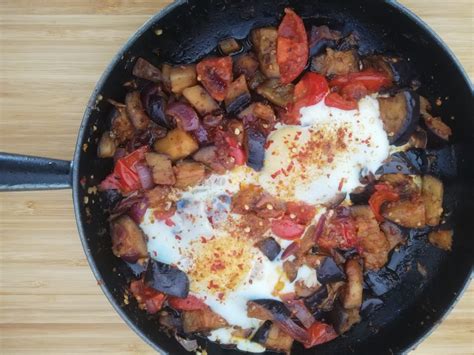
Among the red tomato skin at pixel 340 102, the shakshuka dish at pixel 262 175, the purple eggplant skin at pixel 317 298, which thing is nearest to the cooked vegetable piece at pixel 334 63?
the shakshuka dish at pixel 262 175

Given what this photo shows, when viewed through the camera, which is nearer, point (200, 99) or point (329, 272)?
point (200, 99)

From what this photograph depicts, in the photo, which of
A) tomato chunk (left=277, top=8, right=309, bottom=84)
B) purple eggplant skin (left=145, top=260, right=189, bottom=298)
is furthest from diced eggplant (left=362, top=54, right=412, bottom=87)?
purple eggplant skin (left=145, top=260, right=189, bottom=298)

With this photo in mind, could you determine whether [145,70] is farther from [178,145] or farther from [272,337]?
[272,337]

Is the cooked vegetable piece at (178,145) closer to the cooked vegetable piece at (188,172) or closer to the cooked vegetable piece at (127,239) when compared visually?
the cooked vegetable piece at (188,172)

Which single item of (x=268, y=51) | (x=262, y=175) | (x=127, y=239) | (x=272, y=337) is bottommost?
(x=272, y=337)

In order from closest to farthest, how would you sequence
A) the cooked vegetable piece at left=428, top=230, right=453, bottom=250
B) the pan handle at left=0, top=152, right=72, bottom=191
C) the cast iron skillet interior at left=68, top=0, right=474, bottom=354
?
the pan handle at left=0, top=152, right=72, bottom=191 → the cast iron skillet interior at left=68, top=0, right=474, bottom=354 → the cooked vegetable piece at left=428, top=230, right=453, bottom=250

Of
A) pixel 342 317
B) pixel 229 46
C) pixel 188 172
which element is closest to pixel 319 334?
pixel 342 317

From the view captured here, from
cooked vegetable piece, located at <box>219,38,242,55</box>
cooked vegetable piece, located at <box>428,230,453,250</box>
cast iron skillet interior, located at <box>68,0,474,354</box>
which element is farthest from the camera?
cooked vegetable piece, located at <box>428,230,453,250</box>

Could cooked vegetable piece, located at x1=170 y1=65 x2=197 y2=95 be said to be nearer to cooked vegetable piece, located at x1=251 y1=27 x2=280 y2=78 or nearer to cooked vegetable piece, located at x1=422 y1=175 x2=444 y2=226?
cooked vegetable piece, located at x1=251 y1=27 x2=280 y2=78
